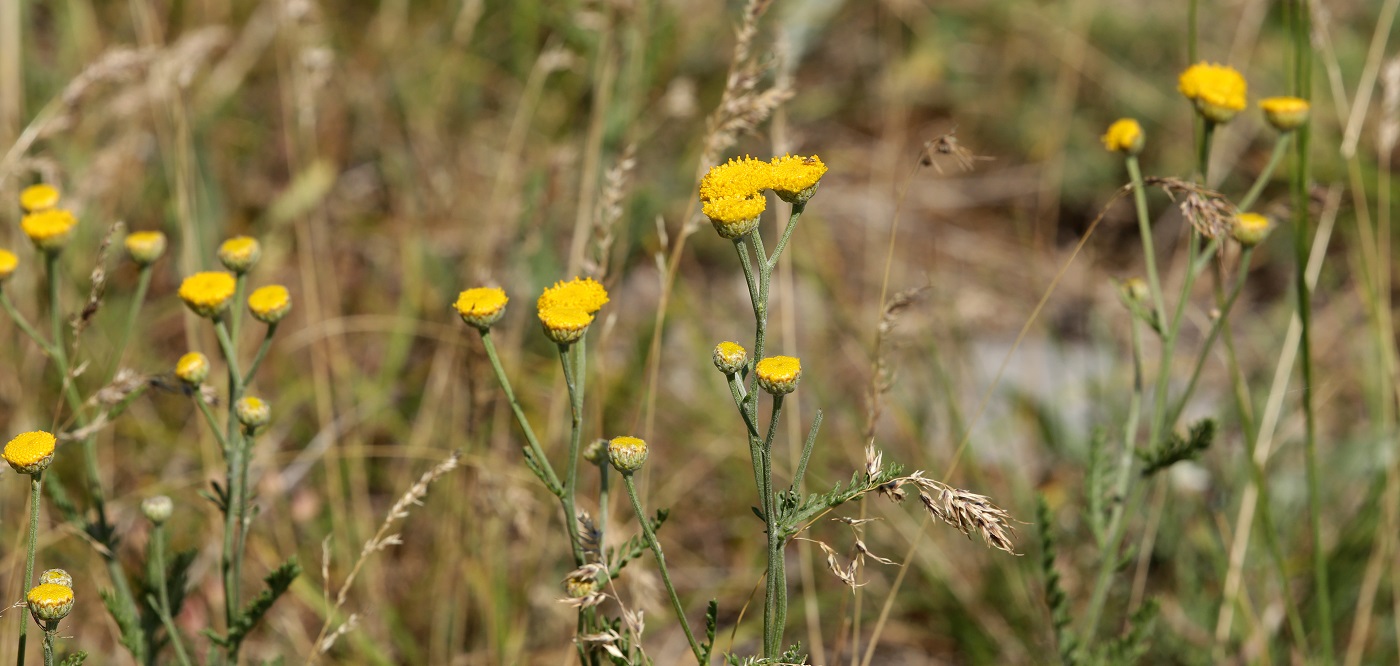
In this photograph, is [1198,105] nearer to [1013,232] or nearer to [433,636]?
[433,636]

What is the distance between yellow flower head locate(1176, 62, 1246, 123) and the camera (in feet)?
5.66

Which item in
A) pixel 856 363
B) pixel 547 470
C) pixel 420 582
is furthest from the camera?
pixel 856 363

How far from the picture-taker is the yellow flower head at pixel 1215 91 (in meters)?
1.73

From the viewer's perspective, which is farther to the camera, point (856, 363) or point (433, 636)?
point (856, 363)

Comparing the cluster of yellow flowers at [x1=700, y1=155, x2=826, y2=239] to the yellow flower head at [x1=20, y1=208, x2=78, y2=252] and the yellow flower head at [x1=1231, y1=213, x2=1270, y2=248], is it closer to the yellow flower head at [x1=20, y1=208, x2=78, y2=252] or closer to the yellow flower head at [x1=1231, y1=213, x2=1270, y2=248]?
the yellow flower head at [x1=1231, y1=213, x2=1270, y2=248]

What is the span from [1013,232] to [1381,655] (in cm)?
208

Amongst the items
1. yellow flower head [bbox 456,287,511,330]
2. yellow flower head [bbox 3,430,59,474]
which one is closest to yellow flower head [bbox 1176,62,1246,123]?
yellow flower head [bbox 456,287,511,330]

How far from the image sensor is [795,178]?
127 centimetres

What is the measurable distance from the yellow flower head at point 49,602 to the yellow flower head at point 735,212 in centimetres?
85

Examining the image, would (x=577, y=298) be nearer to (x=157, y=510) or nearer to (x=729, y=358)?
(x=729, y=358)

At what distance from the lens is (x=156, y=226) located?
129 inches

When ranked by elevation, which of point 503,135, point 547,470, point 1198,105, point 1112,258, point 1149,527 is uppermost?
point 1198,105

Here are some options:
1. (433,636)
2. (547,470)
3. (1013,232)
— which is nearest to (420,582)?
(433,636)

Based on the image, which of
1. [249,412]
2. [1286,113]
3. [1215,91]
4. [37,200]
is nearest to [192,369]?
[249,412]
